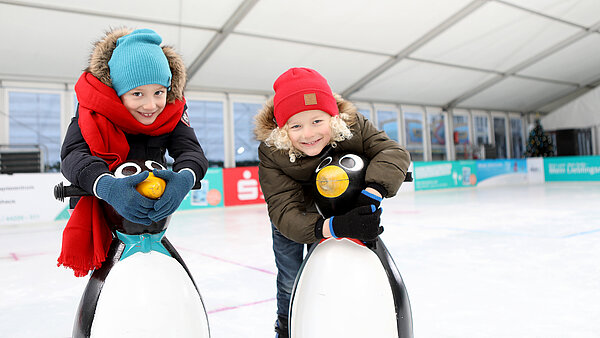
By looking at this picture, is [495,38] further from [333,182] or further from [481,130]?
[333,182]

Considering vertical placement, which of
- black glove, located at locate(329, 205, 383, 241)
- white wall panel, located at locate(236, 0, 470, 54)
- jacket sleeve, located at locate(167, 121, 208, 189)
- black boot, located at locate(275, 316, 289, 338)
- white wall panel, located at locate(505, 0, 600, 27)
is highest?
white wall panel, located at locate(505, 0, 600, 27)

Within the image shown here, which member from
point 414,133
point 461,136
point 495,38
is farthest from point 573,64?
point 414,133

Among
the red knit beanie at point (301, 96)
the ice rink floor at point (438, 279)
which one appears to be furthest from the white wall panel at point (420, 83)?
the red knit beanie at point (301, 96)

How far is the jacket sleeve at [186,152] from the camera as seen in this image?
1.02 metres

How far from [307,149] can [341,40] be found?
6.79m

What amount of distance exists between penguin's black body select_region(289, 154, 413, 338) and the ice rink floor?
600 millimetres

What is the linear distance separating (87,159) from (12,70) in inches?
293

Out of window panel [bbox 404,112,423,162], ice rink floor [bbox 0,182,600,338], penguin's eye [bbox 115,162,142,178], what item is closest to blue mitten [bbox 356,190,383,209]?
penguin's eye [bbox 115,162,142,178]

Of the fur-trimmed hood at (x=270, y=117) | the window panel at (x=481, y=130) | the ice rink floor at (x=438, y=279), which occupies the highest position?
the window panel at (x=481, y=130)

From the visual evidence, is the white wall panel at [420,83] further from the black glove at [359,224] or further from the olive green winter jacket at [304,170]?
the black glove at [359,224]

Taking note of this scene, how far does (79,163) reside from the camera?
35.8 inches

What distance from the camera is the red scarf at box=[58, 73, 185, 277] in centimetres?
96

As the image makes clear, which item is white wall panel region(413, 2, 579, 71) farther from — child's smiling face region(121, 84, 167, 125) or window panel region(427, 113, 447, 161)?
child's smiling face region(121, 84, 167, 125)

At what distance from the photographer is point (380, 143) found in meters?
1.10
